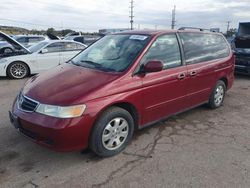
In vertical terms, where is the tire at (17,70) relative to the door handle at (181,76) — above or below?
below

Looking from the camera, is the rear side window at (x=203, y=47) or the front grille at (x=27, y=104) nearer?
the front grille at (x=27, y=104)

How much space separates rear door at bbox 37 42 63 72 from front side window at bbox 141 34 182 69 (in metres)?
6.20

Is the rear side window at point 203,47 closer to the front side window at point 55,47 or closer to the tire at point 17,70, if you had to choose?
the front side window at point 55,47

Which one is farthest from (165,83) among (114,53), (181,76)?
(114,53)

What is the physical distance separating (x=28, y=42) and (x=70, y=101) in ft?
54.3

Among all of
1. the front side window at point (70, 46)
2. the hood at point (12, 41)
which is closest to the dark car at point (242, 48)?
the front side window at point (70, 46)

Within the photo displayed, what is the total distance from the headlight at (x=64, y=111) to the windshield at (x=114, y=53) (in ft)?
2.87

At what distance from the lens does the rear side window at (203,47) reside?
4.50m

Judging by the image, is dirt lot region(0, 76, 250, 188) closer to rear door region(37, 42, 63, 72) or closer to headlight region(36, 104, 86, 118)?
headlight region(36, 104, 86, 118)

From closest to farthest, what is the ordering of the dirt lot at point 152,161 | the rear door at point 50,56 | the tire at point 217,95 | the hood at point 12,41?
1. the dirt lot at point 152,161
2. the tire at point 217,95
3. the hood at point 12,41
4. the rear door at point 50,56

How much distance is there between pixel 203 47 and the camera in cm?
490

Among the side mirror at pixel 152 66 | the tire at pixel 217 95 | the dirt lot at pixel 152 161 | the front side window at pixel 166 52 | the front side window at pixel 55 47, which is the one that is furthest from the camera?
the front side window at pixel 55 47

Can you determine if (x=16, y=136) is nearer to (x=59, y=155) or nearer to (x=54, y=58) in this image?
(x=59, y=155)

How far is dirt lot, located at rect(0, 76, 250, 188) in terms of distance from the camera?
2916 mm
